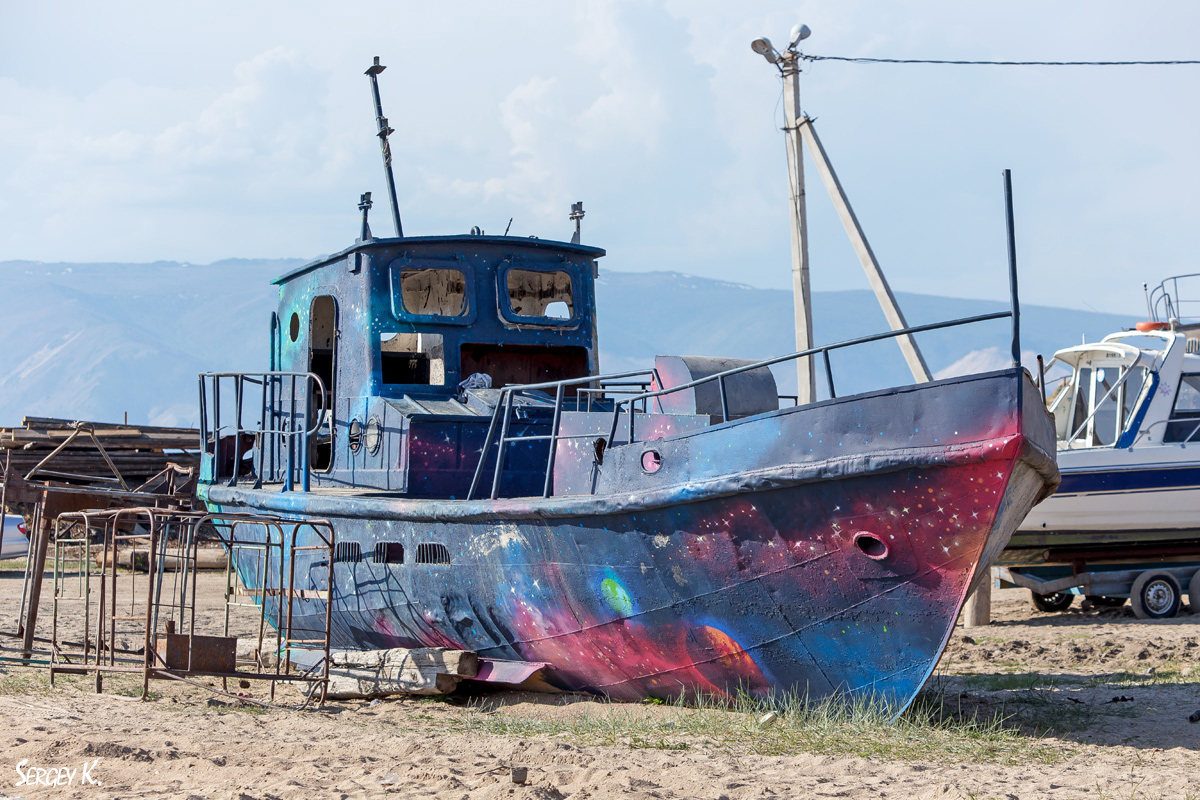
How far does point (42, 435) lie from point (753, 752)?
1550 cm

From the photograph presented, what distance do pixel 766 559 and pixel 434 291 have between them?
17.1ft

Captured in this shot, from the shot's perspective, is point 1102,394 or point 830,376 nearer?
point 830,376

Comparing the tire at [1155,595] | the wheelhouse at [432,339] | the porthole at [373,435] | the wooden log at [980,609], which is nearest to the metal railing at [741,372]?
the wheelhouse at [432,339]

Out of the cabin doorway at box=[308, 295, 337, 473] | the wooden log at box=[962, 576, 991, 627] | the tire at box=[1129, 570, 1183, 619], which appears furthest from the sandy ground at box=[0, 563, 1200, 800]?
the tire at box=[1129, 570, 1183, 619]

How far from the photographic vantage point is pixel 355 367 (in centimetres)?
873

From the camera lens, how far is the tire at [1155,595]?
11.4 metres

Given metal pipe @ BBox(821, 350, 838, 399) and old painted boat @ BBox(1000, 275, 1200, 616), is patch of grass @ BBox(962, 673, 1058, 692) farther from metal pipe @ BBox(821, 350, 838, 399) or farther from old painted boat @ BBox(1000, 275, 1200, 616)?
old painted boat @ BBox(1000, 275, 1200, 616)

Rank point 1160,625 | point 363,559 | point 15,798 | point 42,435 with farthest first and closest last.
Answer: point 42,435
point 1160,625
point 363,559
point 15,798

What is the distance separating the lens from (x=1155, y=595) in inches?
450

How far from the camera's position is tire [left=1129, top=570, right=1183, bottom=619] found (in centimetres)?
1137

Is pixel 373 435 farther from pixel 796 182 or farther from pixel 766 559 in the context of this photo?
pixel 796 182

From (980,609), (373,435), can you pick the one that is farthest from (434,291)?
(980,609)

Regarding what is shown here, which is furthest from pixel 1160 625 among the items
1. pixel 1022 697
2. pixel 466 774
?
pixel 466 774

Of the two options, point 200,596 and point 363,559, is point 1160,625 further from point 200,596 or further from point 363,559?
point 200,596
